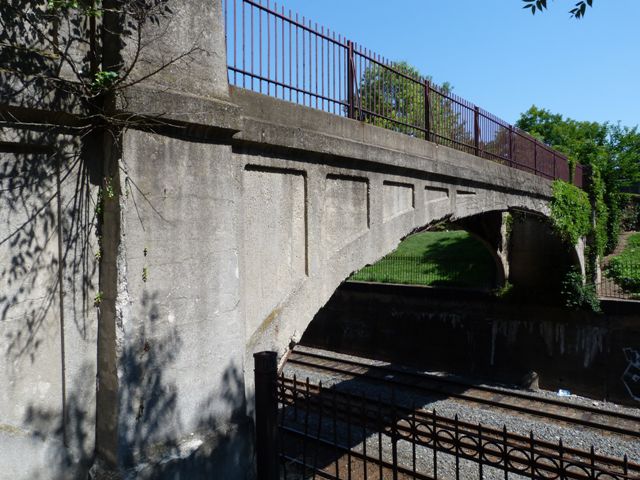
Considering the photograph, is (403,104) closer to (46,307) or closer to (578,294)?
(46,307)

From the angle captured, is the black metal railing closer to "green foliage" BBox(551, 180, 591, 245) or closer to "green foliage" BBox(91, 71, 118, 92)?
"green foliage" BBox(551, 180, 591, 245)

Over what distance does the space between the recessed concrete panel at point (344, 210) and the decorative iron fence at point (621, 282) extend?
44.5 ft

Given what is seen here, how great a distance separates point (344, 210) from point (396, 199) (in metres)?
1.13

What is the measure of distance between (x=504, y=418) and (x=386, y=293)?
301 inches

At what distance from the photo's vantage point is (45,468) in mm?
2854

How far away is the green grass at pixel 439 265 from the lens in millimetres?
19234

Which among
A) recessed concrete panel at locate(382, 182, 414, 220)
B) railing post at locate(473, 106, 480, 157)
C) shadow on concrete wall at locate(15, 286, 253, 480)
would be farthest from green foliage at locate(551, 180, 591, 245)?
shadow on concrete wall at locate(15, 286, 253, 480)

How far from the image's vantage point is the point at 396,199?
594 cm

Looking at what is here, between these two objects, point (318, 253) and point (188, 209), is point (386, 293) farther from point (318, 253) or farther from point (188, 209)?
point (188, 209)

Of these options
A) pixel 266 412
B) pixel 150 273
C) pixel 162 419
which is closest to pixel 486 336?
pixel 266 412

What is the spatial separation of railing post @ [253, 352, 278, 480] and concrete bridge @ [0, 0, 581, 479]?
0.11 metres

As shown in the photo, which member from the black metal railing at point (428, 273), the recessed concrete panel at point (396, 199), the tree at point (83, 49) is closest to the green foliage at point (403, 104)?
the recessed concrete panel at point (396, 199)

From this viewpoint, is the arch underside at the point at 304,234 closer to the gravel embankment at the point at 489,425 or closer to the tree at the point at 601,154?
the gravel embankment at the point at 489,425

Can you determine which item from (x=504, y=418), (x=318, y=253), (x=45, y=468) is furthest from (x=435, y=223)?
(x=504, y=418)
